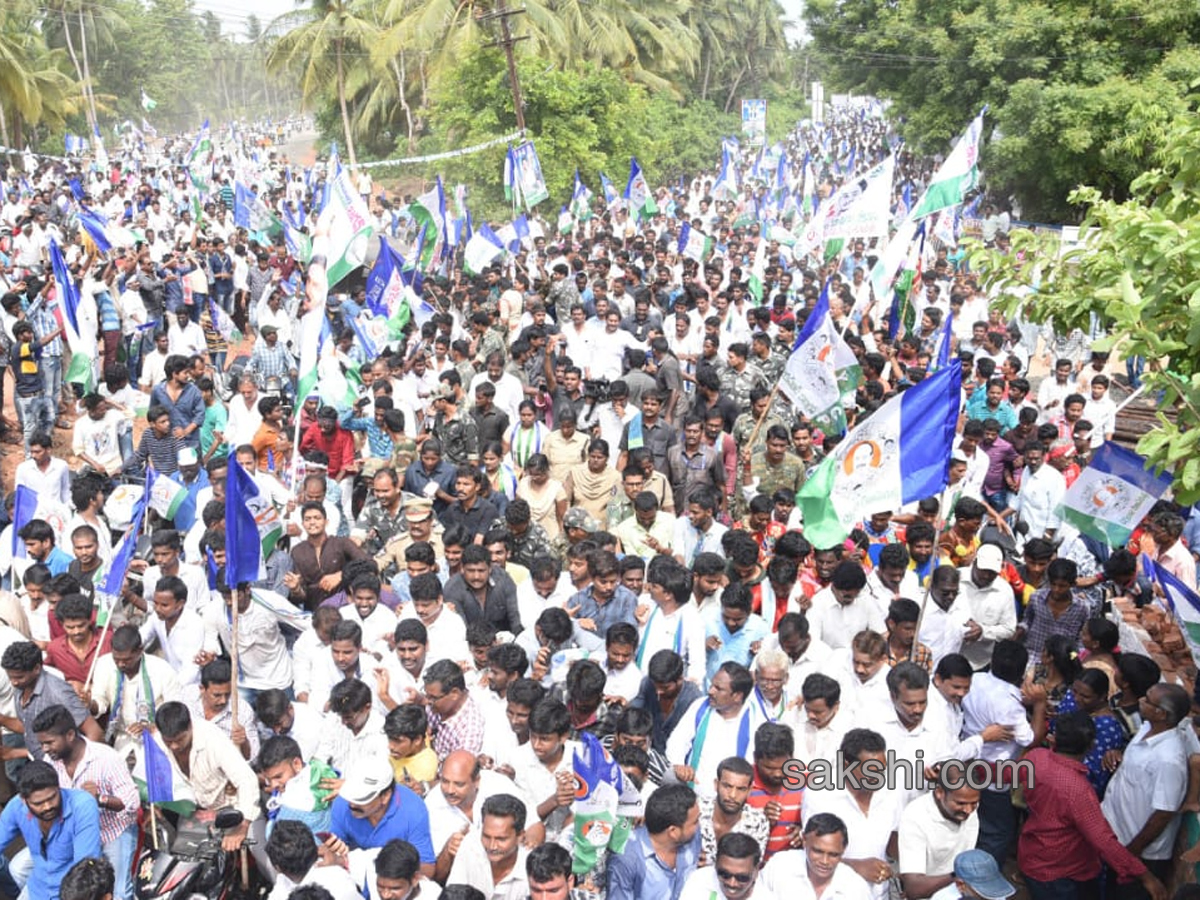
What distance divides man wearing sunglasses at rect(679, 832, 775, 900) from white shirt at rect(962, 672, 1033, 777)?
1660 mm

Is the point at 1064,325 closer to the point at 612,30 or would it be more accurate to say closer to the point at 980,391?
the point at 980,391

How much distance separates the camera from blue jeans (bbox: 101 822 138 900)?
503 cm

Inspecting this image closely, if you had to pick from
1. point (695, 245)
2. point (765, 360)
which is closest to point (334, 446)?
point (765, 360)

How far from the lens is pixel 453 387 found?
9.76 m

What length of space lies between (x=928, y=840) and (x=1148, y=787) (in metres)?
1.09

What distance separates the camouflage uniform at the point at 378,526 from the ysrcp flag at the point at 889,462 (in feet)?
8.93

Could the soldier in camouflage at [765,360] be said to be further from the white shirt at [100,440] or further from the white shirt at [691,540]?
the white shirt at [100,440]

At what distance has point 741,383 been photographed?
10141 millimetres

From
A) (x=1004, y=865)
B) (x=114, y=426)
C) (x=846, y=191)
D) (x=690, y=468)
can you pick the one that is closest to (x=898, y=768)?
(x=1004, y=865)

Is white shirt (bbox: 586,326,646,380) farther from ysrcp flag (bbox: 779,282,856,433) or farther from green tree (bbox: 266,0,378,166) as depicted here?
green tree (bbox: 266,0,378,166)

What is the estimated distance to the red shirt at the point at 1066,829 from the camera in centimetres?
484

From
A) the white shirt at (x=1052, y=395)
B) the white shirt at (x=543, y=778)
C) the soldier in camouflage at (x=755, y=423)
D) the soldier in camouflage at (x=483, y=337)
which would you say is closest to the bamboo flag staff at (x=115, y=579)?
the white shirt at (x=543, y=778)

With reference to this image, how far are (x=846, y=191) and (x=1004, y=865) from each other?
318 inches

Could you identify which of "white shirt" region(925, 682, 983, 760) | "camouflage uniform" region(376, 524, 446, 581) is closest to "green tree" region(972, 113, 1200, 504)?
"white shirt" region(925, 682, 983, 760)
